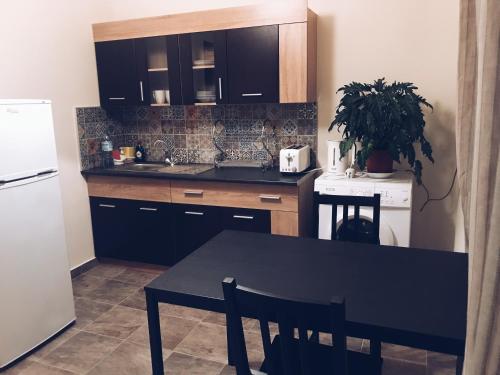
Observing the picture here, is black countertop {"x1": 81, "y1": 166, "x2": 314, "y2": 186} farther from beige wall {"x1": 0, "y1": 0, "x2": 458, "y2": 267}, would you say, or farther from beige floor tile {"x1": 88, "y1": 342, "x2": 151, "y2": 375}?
beige floor tile {"x1": 88, "y1": 342, "x2": 151, "y2": 375}

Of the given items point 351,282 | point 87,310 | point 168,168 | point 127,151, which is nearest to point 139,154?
point 127,151

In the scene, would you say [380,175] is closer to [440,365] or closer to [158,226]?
[440,365]

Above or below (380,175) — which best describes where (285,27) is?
above

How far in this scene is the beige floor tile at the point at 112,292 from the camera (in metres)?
3.24

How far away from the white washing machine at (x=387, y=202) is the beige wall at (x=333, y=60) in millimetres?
605

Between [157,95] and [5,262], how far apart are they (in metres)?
1.85

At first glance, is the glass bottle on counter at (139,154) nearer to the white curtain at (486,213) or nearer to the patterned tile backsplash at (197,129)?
the patterned tile backsplash at (197,129)

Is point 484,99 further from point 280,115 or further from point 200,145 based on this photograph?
point 200,145

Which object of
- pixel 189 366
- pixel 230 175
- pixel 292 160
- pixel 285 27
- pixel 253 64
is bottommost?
pixel 189 366

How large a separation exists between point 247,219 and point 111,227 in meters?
1.30

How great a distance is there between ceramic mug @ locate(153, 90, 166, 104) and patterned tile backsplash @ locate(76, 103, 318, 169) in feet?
1.07

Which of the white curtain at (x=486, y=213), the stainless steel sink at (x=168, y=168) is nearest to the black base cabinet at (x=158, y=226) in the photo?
the stainless steel sink at (x=168, y=168)

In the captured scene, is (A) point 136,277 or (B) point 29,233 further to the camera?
(A) point 136,277

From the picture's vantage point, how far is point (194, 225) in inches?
135
